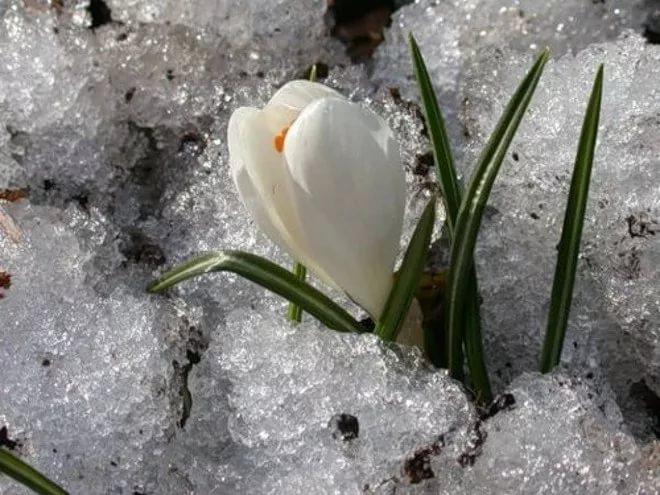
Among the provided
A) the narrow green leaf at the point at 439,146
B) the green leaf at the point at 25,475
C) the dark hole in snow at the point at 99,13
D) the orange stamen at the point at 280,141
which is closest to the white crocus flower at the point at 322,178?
the orange stamen at the point at 280,141

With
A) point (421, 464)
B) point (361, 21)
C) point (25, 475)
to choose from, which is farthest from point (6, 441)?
point (361, 21)

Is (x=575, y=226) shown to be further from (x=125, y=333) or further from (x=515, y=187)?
(x=125, y=333)

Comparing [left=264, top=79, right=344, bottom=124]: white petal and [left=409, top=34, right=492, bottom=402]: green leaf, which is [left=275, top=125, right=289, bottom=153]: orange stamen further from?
[left=409, top=34, right=492, bottom=402]: green leaf

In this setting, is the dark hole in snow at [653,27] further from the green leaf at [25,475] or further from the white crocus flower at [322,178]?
the green leaf at [25,475]

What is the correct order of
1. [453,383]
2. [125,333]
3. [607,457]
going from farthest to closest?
[125,333] → [453,383] → [607,457]

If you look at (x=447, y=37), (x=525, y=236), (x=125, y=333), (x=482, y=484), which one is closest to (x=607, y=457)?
(x=482, y=484)

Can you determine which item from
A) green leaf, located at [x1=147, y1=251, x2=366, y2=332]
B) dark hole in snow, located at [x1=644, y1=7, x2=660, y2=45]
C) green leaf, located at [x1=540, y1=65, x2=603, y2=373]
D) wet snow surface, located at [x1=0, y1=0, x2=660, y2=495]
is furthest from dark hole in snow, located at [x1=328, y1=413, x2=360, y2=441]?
dark hole in snow, located at [x1=644, y1=7, x2=660, y2=45]
